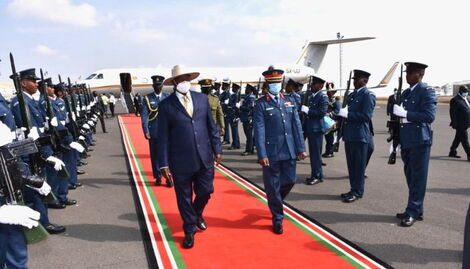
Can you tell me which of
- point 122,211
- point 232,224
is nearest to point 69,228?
point 122,211

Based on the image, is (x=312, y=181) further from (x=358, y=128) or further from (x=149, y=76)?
(x=149, y=76)

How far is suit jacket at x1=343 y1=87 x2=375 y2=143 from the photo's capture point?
5961 millimetres

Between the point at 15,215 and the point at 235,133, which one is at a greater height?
the point at 15,215

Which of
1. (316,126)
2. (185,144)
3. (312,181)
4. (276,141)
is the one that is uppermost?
(185,144)

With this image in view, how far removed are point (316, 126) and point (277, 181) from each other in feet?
9.22

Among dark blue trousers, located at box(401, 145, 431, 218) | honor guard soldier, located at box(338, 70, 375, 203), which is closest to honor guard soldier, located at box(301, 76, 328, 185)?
honor guard soldier, located at box(338, 70, 375, 203)

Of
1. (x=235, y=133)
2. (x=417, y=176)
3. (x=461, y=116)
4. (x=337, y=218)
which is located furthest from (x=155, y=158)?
(x=461, y=116)

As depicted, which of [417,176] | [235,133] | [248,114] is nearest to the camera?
[417,176]

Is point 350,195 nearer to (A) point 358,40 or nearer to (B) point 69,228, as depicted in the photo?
(B) point 69,228

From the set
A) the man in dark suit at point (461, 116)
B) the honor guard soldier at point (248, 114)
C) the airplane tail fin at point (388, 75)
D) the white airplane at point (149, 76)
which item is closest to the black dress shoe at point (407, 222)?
the man in dark suit at point (461, 116)

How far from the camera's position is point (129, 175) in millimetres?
8586

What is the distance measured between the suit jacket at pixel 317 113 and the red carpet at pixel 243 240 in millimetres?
1789

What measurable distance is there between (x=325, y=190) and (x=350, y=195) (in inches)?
30.6

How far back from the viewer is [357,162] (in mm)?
6094
